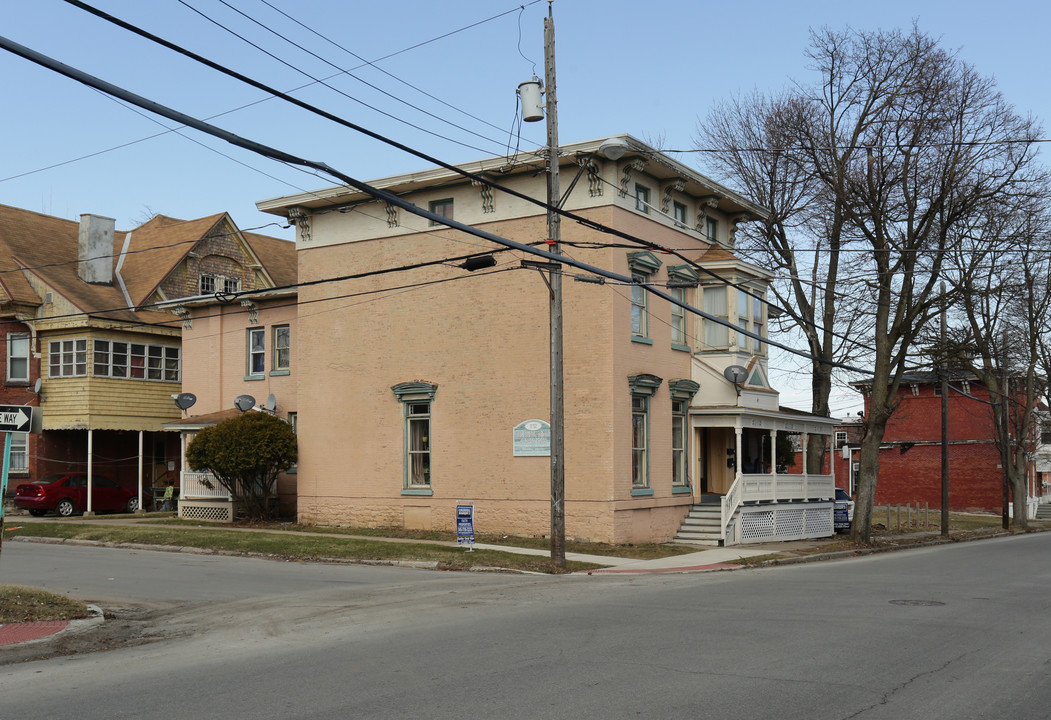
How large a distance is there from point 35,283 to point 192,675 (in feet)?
104

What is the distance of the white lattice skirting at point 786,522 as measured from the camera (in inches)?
1051

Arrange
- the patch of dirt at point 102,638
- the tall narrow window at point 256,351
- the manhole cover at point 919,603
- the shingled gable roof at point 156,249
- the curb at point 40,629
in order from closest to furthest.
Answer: the patch of dirt at point 102,638 → the curb at point 40,629 → the manhole cover at point 919,603 → the tall narrow window at point 256,351 → the shingled gable roof at point 156,249

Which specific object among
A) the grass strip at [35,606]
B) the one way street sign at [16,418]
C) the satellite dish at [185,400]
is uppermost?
the satellite dish at [185,400]

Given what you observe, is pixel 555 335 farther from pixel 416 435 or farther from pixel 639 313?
pixel 416 435

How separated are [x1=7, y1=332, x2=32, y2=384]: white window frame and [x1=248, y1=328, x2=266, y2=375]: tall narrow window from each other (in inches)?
372

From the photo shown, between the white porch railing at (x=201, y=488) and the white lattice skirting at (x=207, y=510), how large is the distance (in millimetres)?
195

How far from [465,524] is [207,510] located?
12532mm

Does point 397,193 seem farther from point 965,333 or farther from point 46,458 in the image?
point 965,333

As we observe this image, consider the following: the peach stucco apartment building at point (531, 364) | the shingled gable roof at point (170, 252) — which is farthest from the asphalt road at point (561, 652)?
the shingled gable roof at point (170, 252)

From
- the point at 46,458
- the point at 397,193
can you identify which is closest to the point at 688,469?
the point at 397,193

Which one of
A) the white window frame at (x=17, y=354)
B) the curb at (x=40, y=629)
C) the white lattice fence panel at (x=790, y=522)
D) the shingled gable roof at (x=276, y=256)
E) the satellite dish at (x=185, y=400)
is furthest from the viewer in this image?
the shingled gable roof at (x=276, y=256)

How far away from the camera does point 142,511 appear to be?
3616 centimetres

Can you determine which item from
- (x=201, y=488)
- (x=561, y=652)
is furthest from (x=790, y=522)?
(x=561, y=652)

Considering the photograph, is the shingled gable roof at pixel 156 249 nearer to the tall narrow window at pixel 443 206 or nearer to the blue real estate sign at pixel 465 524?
the tall narrow window at pixel 443 206
